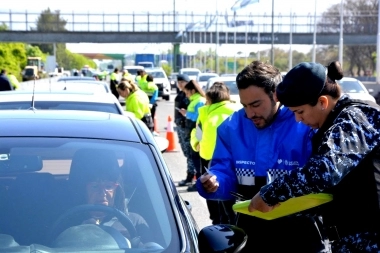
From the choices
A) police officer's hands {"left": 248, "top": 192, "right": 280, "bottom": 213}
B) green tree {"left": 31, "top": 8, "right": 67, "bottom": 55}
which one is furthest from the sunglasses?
green tree {"left": 31, "top": 8, "right": 67, "bottom": 55}

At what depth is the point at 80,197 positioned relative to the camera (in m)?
3.93

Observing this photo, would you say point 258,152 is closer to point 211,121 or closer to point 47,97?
point 47,97

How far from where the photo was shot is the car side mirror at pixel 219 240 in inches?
140

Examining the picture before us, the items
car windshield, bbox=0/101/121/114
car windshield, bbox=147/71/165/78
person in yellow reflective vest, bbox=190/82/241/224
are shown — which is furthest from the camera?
car windshield, bbox=147/71/165/78

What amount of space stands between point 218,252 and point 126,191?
2.28 ft

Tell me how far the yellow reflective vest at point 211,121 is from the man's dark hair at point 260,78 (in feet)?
11.4

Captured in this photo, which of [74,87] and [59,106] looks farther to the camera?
[74,87]

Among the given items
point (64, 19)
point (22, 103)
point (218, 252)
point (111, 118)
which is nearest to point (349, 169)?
point (218, 252)

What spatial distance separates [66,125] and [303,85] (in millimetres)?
1403

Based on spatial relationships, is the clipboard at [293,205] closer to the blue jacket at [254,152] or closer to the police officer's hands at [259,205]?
the police officer's hands at [259,205]

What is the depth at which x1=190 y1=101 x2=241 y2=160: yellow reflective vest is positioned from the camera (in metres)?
8.17

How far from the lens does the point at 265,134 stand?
4.35m

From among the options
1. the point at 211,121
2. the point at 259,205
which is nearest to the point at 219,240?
the point at 259,205

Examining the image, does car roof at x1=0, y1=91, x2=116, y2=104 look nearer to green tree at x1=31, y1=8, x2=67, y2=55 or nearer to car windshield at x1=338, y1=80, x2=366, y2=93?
car windshield at x1=338, y1=80, x2=366, y2=93
